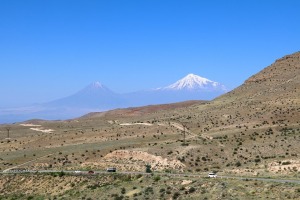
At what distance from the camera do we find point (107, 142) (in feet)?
294

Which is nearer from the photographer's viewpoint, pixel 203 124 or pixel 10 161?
pixel 10 161

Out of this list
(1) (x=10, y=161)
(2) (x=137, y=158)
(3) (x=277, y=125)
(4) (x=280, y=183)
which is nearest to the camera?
(4) (x=280, y=183)

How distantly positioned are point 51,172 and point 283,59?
102 meters

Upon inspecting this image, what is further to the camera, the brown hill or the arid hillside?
the brown hill

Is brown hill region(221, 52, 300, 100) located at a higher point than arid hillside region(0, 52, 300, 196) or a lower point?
higher

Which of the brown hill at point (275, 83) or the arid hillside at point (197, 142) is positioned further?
the brown hill at point (275, 83)

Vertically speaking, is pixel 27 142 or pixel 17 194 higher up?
pixel 27 142

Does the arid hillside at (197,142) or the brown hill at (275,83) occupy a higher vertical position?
the brown hill at (275,83)

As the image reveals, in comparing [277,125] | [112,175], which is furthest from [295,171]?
[277,125]

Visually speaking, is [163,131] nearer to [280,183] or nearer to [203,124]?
[203,124]

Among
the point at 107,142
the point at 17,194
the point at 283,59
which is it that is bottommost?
the point at 17,194

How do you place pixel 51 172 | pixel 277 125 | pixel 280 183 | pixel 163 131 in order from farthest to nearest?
1. pixel 163 131
2. pixel 277 125
3. pixel 51 172
4. pixel 280 183

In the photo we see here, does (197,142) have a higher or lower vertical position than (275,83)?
lower

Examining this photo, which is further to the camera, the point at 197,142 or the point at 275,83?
the point at 275,83
